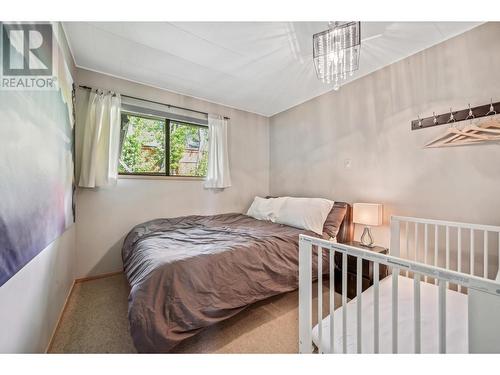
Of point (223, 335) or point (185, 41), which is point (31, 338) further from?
point (185, 41)

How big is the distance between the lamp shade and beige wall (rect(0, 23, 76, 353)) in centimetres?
252

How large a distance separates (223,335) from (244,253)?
597mm

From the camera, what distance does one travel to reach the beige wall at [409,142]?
5.54 feet

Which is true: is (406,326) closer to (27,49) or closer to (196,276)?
(196,276)

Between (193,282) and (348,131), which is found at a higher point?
(348,131)

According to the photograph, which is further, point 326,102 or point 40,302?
point 326,102

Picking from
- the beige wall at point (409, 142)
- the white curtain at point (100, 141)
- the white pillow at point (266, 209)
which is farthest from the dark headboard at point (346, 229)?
the white curtain at point (100, 141)

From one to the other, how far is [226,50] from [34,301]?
2307mm

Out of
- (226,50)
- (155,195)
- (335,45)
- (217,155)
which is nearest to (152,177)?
(155,195)

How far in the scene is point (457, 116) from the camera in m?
1.81

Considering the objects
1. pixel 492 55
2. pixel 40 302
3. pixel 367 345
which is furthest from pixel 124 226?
pixel 492 55

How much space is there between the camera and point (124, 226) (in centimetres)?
261

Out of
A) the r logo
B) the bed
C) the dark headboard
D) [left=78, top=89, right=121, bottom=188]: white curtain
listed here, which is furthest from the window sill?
the dark headboard

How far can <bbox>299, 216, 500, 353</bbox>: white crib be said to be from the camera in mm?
625
